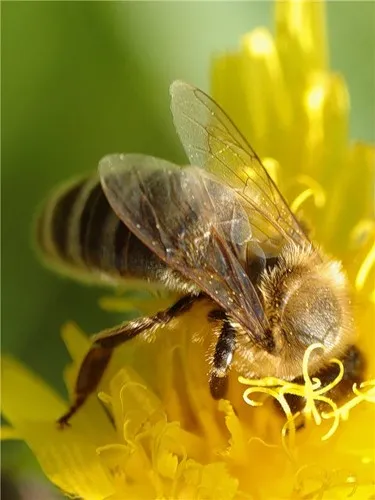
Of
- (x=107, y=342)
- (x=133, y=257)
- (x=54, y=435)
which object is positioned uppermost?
(x=133, y=257)

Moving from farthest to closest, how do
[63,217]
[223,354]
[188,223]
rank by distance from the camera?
[63,217]
[223,354]
[188,223]

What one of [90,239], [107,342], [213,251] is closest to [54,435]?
[107,342]

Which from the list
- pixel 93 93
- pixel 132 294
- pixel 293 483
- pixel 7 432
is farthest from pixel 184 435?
pixel 93 93

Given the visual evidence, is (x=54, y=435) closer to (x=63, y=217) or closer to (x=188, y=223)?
(x=63, y=217)

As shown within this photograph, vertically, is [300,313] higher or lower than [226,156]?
lower

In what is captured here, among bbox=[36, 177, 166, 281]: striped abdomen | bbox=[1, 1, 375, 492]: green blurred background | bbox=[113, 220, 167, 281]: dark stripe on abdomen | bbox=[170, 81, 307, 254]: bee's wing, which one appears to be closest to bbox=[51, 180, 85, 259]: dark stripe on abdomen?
bbox=[36, 177, 166, 281]: striped abdomen

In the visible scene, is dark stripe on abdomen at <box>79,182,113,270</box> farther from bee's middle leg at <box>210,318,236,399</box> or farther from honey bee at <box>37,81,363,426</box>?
bee's middle leg at <box>210,318,236,399</box>

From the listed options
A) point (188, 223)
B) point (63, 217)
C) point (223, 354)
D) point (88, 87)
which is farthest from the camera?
point (88, 87)
